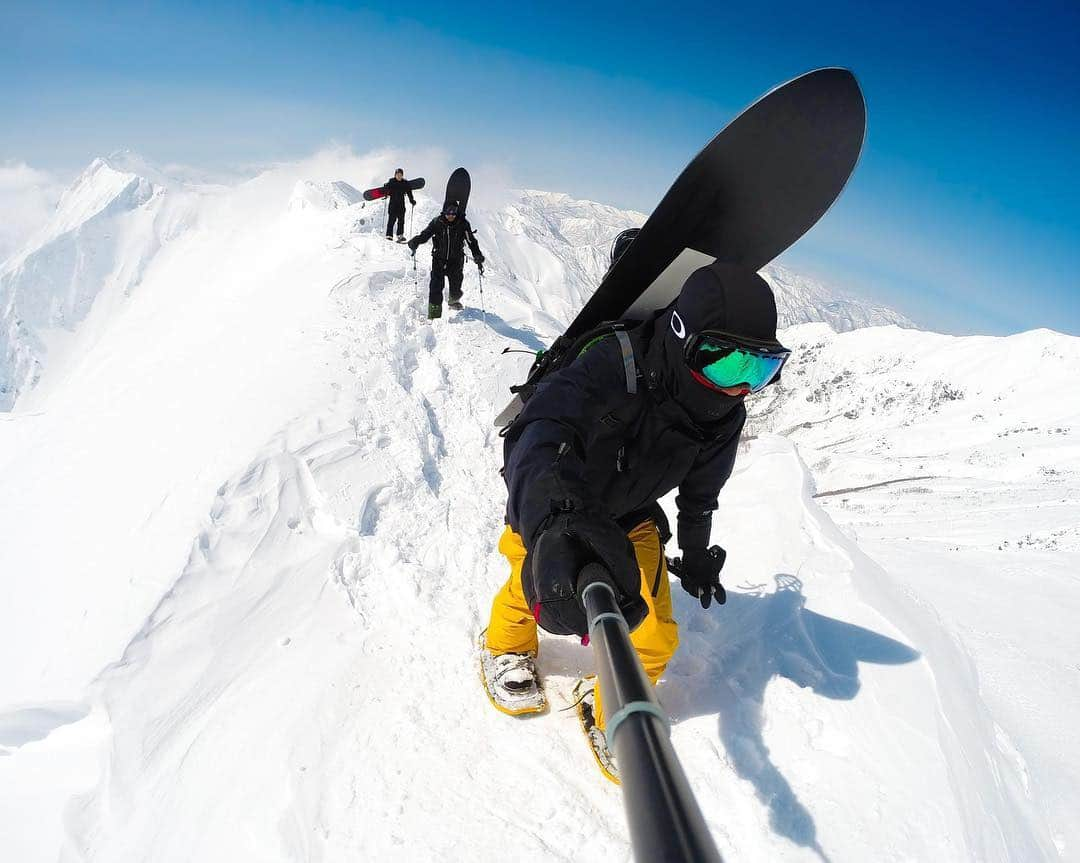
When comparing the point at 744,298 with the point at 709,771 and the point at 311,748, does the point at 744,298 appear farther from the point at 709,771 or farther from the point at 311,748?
the point at 311,748

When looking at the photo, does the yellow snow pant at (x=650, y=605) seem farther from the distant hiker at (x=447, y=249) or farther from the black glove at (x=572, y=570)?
the distant hiker at (x=447, y=249)

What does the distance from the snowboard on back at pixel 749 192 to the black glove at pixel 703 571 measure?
5.28ft

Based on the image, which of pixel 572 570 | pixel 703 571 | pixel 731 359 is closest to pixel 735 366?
pixel 731 359

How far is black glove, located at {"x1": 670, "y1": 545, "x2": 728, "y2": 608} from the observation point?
3.76 meters

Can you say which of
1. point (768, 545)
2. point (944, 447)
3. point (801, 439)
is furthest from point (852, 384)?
point (768, 545)

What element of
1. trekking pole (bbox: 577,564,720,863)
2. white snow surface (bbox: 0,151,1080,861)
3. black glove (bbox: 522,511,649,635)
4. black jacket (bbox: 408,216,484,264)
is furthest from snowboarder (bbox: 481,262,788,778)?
black jacket (bbox: 408,216,484,264)

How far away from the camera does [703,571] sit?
379cm

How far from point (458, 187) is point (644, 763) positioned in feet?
41.9

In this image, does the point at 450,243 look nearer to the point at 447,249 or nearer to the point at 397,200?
the point at 447,249

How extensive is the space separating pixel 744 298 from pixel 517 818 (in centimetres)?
268

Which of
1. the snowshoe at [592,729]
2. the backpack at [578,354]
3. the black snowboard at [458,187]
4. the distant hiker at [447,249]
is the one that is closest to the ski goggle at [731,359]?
the backpack at [578,354]

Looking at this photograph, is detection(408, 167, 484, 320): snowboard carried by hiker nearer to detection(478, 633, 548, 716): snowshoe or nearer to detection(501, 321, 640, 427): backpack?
detection(501, 321, 640, 427): backpack

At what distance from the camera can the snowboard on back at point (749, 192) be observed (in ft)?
14.1

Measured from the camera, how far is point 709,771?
9.75ft
